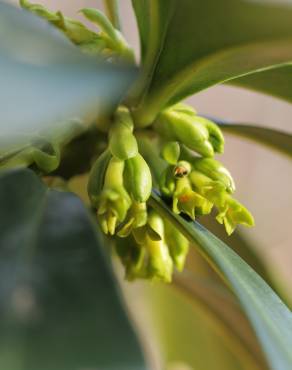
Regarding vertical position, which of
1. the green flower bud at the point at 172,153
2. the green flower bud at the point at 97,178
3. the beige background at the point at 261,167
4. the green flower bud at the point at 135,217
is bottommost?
the beige background at the point at 261,167

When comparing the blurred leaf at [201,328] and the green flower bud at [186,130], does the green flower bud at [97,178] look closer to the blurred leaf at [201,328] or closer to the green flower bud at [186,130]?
the green flower bud at [186,130]

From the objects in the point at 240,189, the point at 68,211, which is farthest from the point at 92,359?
the point at 240,189

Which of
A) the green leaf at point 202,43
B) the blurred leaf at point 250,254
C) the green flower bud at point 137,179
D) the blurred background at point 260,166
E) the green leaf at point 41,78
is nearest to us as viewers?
the green leaf at point 41,78

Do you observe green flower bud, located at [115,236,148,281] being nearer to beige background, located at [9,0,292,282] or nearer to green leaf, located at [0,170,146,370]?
green leaf, located at [0,170,146,370]

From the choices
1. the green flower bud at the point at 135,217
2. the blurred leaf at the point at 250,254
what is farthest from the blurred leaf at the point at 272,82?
the blurred leaf at the point at 250,254

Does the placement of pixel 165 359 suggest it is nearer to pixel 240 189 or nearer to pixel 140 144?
pixel 140 144

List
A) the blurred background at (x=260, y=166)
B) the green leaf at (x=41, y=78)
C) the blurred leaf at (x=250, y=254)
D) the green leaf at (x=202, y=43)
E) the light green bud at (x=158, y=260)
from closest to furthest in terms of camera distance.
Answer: the green leaf at (x=41, y=78) < the green leaf at (x=202, y=43) < the light green bud at (x=158, y=260) < the blurred leaf at (x=250, y=254) < the blurred background at (x=260, y=166)

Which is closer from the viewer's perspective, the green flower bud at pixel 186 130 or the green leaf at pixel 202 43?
the green leaf at pixel 202 43

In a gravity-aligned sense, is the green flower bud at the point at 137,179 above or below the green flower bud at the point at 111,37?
below

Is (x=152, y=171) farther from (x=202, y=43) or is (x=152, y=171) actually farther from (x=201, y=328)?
(x=201, y=328)
